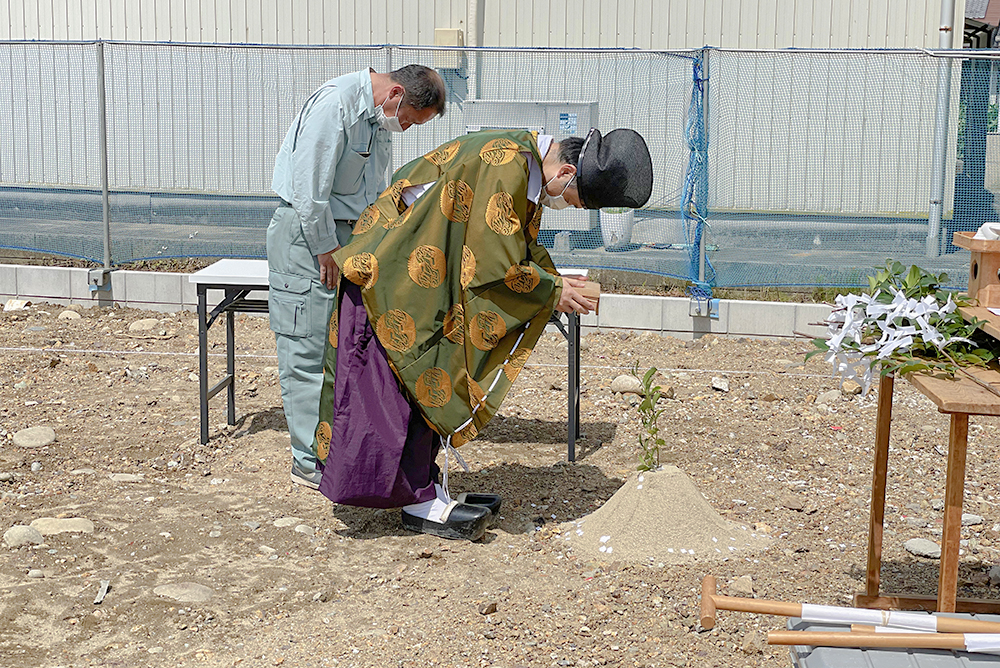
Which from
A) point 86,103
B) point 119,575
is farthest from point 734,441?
point 86,103

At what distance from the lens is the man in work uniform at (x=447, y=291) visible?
4.21 m

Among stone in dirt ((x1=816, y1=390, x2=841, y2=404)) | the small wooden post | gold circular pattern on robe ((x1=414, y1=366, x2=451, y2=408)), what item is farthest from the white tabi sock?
stone in dirt ((x1=816, y1=390, x2=841, y2=404))

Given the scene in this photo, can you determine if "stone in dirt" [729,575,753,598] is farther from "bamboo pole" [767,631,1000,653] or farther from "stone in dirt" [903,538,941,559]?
"bamboo pole" [767,631,1000,653]

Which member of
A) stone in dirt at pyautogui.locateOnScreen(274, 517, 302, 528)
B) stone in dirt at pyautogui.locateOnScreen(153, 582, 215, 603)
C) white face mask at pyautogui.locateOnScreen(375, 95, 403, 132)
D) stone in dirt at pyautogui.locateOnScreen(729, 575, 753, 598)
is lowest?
stone in dirt at pyautogui.locateOnScreen(153, 582, 215, 603)

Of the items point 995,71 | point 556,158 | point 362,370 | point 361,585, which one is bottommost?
point 361,585

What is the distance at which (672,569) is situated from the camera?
421 centimetres

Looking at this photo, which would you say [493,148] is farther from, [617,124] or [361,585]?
[617,124]

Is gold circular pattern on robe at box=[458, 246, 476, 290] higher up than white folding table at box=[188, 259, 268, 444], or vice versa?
gold circular pattern on robe at box=[458, 246, 476, 290]

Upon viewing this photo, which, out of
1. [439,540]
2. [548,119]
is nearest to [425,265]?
[439,540]

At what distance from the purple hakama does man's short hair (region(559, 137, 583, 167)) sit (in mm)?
903

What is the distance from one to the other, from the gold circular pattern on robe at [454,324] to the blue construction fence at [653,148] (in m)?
4.18

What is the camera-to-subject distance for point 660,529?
439cm

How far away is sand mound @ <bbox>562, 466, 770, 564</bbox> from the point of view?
14.2 feet

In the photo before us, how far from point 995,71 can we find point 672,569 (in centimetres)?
610
